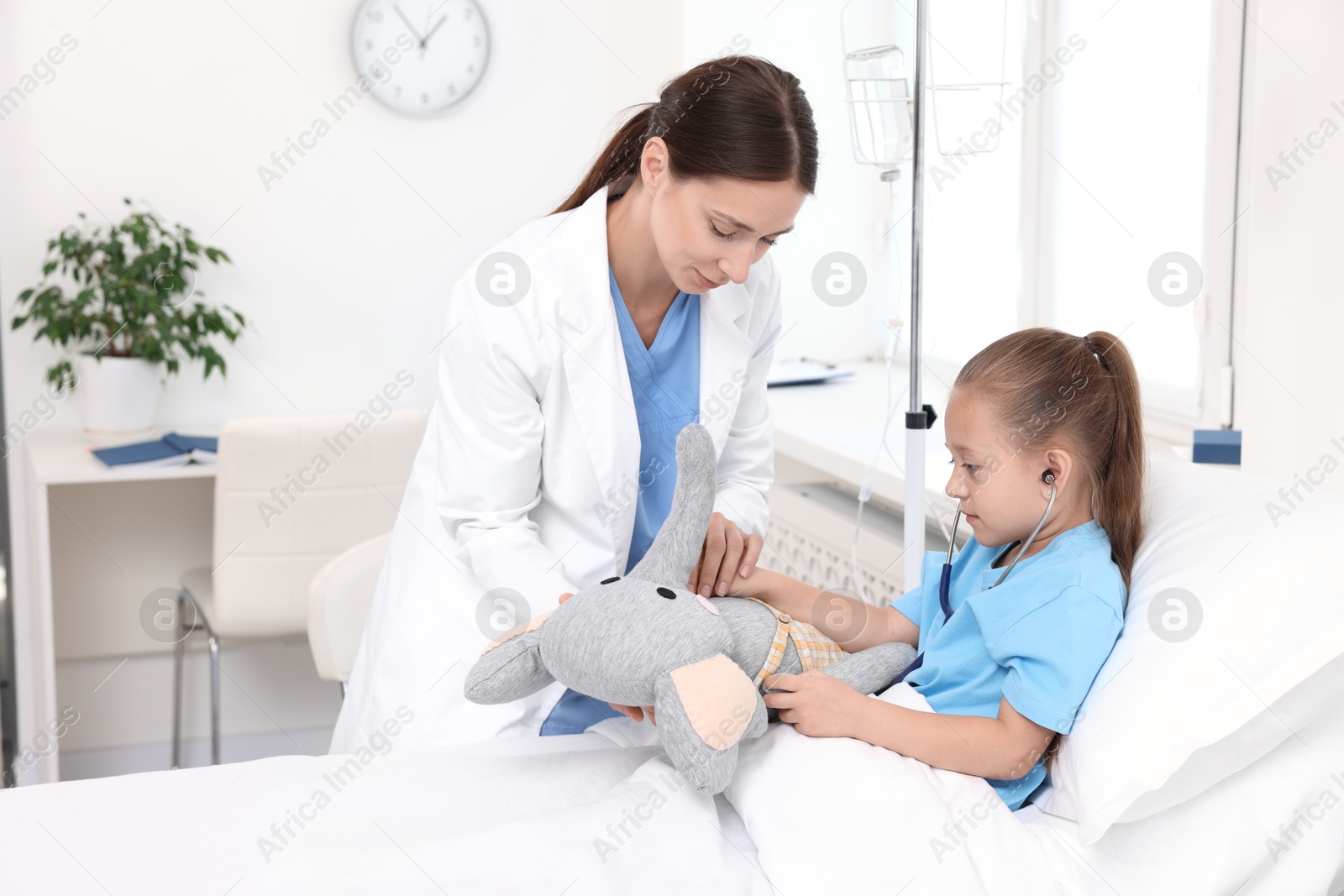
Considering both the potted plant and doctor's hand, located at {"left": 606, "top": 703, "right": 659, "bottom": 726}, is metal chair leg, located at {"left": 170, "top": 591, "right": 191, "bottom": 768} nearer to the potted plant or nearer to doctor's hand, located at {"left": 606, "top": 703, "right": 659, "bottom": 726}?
the potted plant

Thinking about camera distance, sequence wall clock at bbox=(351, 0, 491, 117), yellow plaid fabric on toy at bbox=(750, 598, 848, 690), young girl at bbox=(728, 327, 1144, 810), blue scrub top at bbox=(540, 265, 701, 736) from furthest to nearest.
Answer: wall clock at bbox=(351, 0, 491, 117)
blue scrub top at bbox=(540, 265, 701, 736)
yellow plaid fabric on toy at bbox=(750, 598, 848, 690)
young girl at bbox=(728, 327, 1144, 810)

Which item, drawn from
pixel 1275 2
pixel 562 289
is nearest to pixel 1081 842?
pixel 562 289

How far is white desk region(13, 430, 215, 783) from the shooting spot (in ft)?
6.79

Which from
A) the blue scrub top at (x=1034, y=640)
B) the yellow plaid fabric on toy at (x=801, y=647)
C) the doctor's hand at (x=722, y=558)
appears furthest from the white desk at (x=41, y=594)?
the blue scrub top at (x=1034, y=640)

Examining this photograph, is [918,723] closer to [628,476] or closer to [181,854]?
[628,476]

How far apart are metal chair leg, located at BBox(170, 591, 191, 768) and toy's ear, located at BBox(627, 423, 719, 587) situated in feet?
5.70

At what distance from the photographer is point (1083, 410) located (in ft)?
3.12

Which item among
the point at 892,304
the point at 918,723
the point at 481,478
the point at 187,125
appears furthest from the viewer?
the point at 892,304

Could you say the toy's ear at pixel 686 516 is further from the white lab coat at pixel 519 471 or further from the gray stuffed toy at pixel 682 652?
the white lab coat at pixel 519 471

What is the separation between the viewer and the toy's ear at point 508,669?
36.0 inches

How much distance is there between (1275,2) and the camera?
112 cm

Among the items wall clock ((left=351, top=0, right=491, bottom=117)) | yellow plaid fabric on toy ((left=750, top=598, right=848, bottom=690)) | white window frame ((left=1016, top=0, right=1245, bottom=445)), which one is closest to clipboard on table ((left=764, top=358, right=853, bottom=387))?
white window frame ((left=1016, top=0, right=1245, bottom=445))

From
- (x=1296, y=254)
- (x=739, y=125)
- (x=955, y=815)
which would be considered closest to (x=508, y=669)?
(x=955, y=815)

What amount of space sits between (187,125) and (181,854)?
6.57 feet
